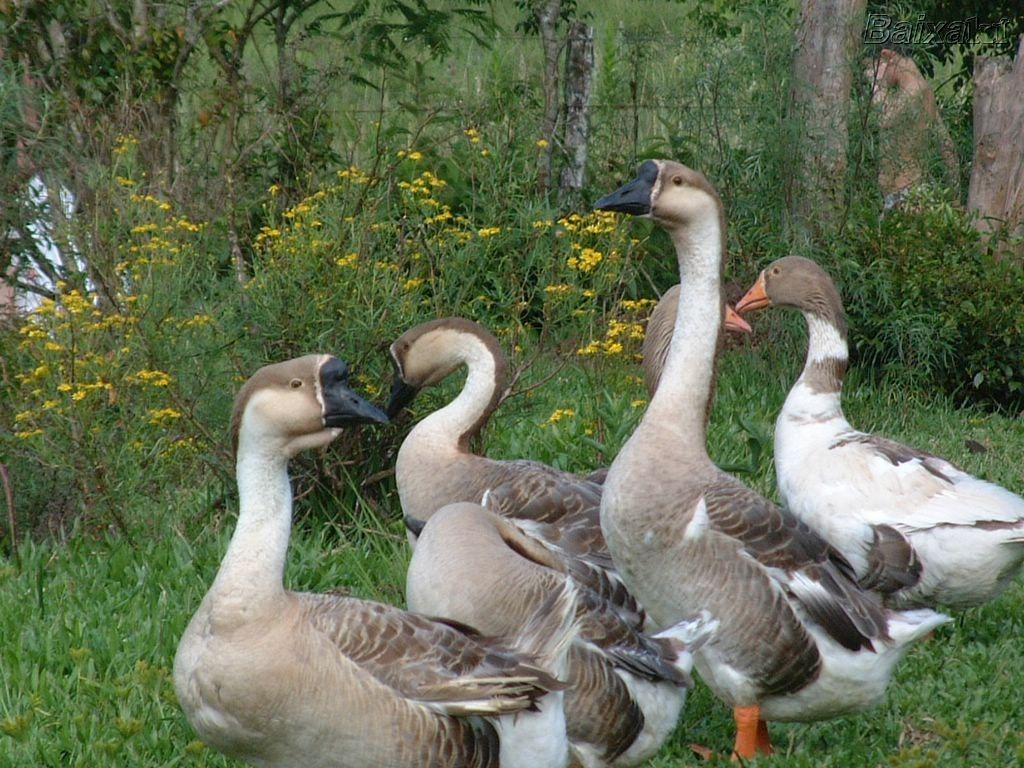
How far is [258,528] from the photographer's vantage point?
12.3 feet

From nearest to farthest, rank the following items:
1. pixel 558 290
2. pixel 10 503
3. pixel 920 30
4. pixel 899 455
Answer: pixel 10 503 → pixel 899 455 → pixel 558 290 → pixel 920 30

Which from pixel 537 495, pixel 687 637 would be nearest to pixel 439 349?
pixel 537 495

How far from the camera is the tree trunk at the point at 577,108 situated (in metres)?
10.2

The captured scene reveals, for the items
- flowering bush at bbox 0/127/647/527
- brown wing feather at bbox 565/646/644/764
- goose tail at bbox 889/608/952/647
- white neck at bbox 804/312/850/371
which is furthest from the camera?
white neck at bbox 804/312/850/371

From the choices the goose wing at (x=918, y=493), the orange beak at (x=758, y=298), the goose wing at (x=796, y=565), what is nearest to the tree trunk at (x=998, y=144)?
the orange beak at (x=758, y=298)

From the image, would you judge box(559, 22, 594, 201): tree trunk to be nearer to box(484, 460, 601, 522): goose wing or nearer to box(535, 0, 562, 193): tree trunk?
box(535, 0, 562, 193): tree trunk

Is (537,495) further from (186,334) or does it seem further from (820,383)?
(186,334)

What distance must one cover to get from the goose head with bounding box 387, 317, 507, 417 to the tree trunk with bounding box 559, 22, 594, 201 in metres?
4.52

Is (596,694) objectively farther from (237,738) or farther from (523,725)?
(237,738)

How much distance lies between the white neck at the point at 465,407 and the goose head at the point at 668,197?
133cm

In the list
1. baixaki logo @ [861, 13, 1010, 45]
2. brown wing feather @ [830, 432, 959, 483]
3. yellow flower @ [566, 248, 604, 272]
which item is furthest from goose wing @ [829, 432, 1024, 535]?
baixaki logo @ [861, 13, 1010, 45]

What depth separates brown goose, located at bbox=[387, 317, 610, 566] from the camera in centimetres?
530

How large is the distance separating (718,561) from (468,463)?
141 cm

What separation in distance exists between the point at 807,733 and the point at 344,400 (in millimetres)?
2421
